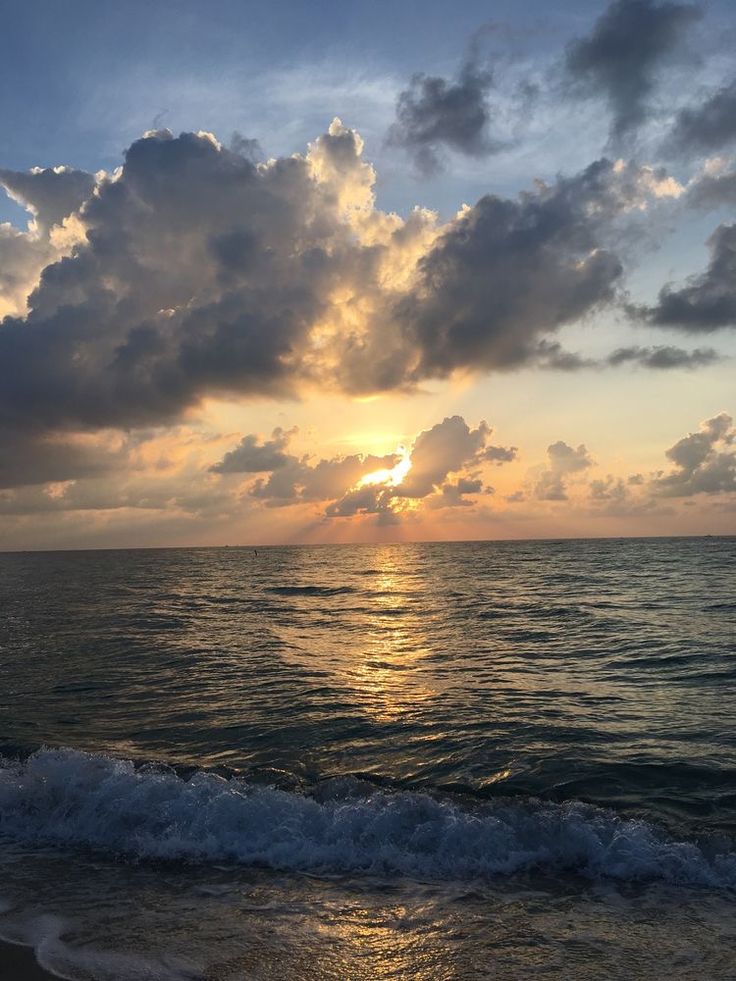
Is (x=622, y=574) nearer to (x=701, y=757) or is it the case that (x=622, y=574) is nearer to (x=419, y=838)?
(x=701, y=757)

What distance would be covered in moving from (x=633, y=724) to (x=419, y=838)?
933cm

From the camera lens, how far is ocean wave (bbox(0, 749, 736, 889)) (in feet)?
34.1

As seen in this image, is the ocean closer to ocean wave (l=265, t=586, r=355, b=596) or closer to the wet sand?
the wet sand

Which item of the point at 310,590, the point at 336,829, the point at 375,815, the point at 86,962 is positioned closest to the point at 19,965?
the point at 86,962

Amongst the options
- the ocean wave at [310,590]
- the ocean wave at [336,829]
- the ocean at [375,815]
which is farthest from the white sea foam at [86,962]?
the ocean wave at [310,590]

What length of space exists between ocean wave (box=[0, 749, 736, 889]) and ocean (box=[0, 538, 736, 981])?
5 centimetres

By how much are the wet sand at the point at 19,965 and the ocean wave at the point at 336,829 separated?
341cm

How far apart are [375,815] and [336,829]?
737 millimetres

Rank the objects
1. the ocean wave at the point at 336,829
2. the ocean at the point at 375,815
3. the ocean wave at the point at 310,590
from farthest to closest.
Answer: the ocean wave at the point at 310,590 < the ocean wave at the point at 336,829 < the ocean at the point at 375,815

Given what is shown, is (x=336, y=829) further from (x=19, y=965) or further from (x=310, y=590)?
(x=310, y=590)

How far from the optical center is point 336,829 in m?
11.5

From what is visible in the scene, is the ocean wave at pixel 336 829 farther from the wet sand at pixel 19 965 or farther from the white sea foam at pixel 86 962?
the wet sand at pixel 19 965

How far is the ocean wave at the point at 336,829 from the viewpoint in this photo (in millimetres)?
10391

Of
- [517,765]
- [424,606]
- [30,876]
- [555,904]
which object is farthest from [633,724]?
[424,606]
